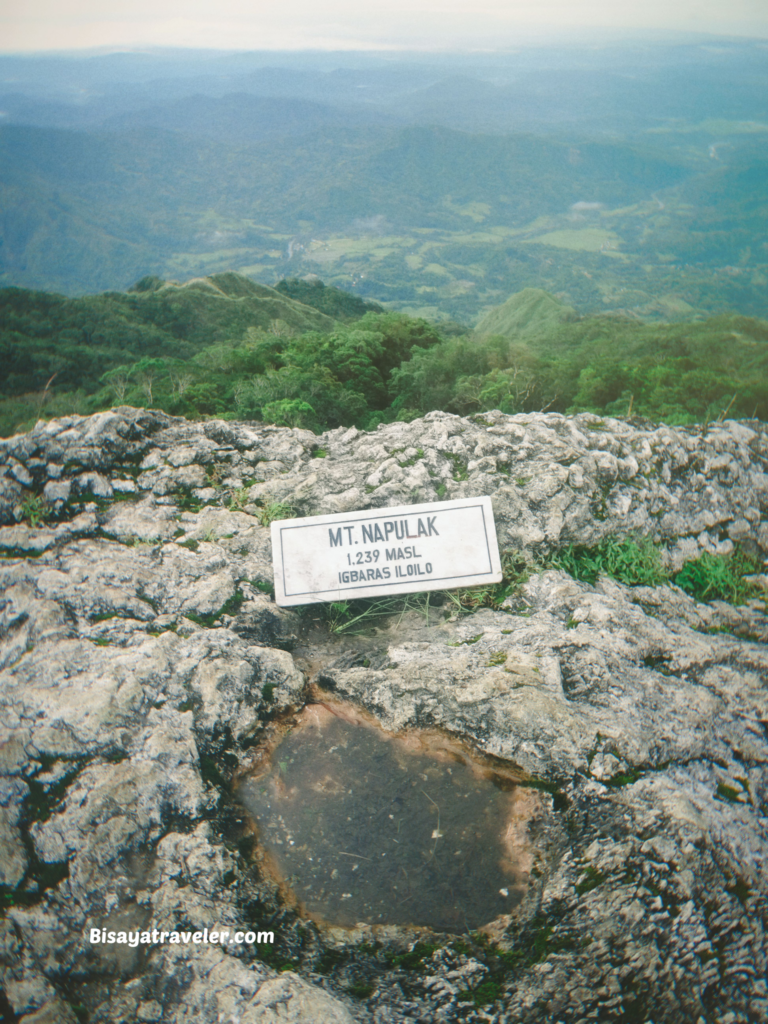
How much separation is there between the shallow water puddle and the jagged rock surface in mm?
175

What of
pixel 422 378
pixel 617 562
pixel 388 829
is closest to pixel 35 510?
pixel 388 829

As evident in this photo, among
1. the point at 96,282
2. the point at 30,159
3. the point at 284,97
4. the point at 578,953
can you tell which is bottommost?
the point at 96,282

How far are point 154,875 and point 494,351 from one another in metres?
14.0

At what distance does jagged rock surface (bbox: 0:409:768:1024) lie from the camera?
10.3 feet

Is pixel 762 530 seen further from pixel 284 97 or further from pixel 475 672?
pixel 284 97

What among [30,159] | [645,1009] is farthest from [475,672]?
[30,159]

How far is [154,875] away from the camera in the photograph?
3.46m

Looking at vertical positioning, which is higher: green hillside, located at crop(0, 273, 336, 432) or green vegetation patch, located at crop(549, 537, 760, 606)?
green vegetation patch, located at crop(549, 537, 760, 606)

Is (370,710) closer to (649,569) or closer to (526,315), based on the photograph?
(649,569)

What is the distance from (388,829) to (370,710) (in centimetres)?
94

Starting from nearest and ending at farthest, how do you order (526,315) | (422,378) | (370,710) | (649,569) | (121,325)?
(370,710) → (649,569) → (422,378) → (121,325) → (526,315)

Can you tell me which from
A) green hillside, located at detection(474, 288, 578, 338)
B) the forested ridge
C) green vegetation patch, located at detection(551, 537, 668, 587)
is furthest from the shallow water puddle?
green hillside, located at detection(474, 288, 578, 338)

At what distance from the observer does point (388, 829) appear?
3.89 m

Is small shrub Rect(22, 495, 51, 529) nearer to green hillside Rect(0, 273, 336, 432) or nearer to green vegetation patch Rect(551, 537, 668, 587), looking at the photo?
green vegetation patch Rect(551, 537, 668, 587)
